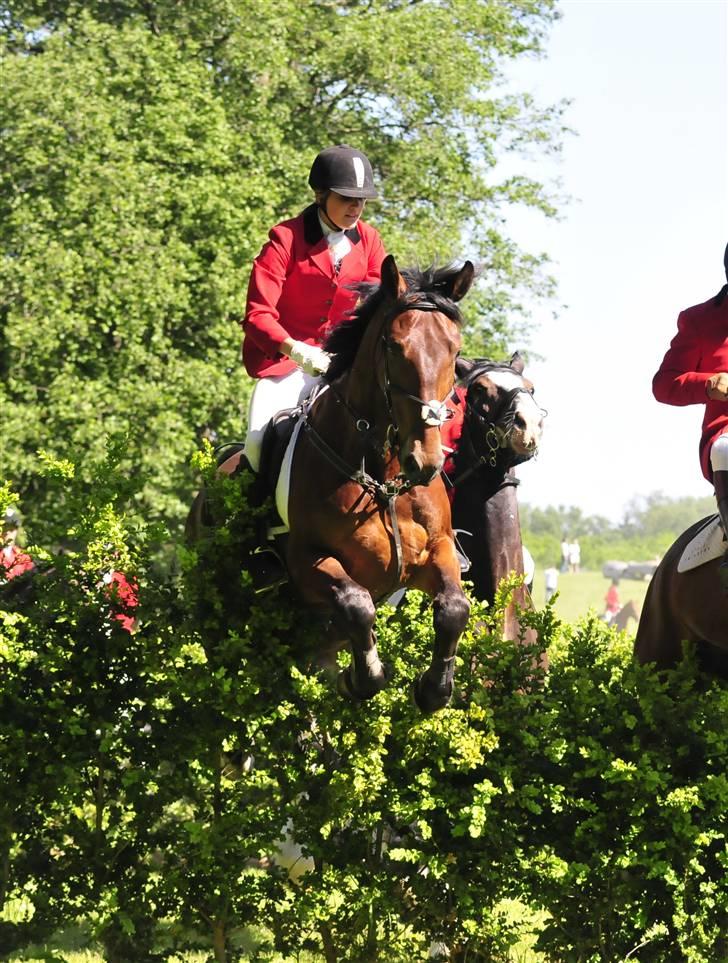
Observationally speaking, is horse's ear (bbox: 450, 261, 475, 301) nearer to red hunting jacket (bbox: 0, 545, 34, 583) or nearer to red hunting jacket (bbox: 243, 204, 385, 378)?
red hunting jacket (bbox: 243, 204, 385, 378)

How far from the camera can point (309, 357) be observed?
6465 millimetres

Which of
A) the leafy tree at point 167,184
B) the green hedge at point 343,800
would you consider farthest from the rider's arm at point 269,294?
the leafy tree at point 167,184

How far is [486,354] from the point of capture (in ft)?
73.5

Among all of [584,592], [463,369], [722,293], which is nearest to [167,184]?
[463,369]

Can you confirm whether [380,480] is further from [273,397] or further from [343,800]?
[343,800]

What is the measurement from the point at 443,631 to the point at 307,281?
2.15 meters

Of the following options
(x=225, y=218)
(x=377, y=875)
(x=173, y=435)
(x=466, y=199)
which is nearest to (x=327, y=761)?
(x=377, y=875)

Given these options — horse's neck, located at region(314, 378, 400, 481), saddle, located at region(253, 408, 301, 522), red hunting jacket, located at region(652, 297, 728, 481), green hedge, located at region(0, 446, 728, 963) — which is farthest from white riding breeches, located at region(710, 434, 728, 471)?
saddle, located at region(253, 408, 301, 522)

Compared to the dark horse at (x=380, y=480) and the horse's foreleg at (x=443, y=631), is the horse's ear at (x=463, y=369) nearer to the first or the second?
the dark horse at (x=380, y=480)

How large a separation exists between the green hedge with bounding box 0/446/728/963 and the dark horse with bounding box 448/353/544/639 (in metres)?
2.21

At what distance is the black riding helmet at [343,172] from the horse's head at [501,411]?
1661 mm

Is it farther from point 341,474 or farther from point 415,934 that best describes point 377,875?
point 341,474

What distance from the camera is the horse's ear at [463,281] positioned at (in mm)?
5891

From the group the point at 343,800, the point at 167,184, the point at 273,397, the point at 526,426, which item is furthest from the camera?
the point at 167,184
